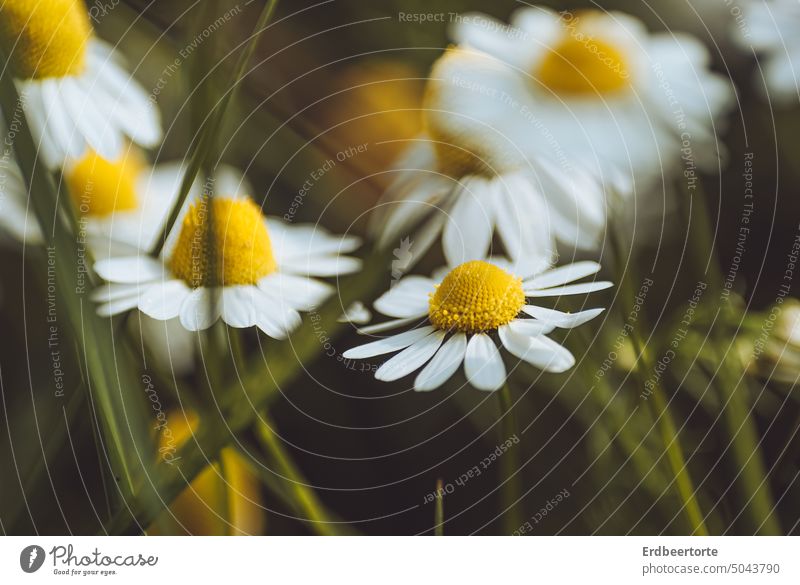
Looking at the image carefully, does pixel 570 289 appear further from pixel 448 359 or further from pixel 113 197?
pixel 113 197

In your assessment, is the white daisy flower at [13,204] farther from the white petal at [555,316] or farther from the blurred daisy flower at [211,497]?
the white petal at [555,316]

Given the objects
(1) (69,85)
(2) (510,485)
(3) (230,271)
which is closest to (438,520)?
(2) (510,485)

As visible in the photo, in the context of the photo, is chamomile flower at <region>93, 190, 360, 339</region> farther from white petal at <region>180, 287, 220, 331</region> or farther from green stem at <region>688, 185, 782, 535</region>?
green stem at <region>688, 185, 782, 535</region>

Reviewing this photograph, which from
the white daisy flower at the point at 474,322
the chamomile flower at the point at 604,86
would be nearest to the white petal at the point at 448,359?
the white daisy flower at the point at 474,322

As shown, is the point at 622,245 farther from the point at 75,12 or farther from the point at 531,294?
the point at 75,12
